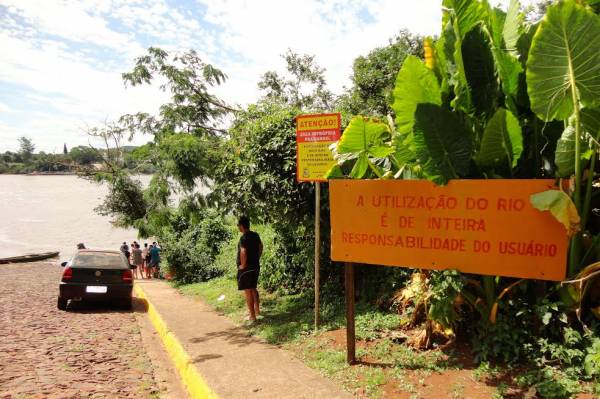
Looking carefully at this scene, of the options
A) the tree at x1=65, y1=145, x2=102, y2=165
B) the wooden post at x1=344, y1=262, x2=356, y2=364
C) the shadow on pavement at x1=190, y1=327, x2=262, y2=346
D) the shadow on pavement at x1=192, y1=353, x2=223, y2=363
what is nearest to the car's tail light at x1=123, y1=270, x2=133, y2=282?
the shadow on pavement at x1=190, y1=327, x2=262, y2=346

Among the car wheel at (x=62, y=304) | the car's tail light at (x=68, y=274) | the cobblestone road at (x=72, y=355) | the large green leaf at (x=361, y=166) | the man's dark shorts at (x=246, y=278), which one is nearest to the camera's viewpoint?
the cobblestone road at (x=72, y=355)

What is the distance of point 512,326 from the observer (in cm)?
406

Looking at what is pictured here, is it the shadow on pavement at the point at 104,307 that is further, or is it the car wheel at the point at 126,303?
the car wheel at the point at 126,303

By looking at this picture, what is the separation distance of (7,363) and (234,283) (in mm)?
5553

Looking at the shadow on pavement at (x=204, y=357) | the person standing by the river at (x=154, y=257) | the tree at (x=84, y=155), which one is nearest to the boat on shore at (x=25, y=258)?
the tree at (x=84, y=155)

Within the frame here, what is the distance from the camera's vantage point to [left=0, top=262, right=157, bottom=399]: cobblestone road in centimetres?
472

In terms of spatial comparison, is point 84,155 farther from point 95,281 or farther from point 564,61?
point 564,61

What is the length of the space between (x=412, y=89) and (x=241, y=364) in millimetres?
3416

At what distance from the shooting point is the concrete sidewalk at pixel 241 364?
4175 millimetres

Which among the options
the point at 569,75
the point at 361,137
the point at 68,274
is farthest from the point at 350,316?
the point at 68,274

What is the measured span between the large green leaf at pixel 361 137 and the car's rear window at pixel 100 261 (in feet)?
22.9

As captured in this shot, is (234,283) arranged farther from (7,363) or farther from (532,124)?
(532,124)

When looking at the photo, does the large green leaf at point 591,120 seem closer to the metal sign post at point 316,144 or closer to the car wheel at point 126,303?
the metal sign post at point 316,144

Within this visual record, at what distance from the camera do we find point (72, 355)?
19.5 ft
